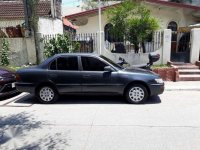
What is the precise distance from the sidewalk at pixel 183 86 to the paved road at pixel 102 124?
3.65ft

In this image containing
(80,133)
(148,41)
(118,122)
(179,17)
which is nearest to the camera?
(80,133)

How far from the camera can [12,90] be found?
8.25 meters

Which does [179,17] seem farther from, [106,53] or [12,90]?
[12,90]

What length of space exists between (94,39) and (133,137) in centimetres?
773

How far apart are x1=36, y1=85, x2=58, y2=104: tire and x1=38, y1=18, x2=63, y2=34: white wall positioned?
24.3ft

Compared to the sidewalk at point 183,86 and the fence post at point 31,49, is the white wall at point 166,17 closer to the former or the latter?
the fence post at point 31,49

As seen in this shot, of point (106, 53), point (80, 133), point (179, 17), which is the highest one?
point (179, 17)

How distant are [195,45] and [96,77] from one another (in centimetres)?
630

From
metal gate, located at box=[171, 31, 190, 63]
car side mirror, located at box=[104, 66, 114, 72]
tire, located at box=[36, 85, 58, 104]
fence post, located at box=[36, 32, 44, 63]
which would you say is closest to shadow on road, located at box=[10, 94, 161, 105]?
tire, located at box=[36, 85, 58, 104]

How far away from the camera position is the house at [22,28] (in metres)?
12.8

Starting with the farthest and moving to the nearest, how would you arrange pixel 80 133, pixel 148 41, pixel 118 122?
pixel 148 41 < pixel 118 122 < pixel 80 133

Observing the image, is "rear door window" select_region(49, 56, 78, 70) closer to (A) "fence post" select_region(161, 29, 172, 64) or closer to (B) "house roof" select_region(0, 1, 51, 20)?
(A) "fence post" select_region(161, 29, 172, 64)

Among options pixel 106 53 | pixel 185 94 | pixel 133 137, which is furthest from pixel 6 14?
pixel 133 137

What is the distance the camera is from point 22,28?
12680 millimetres
